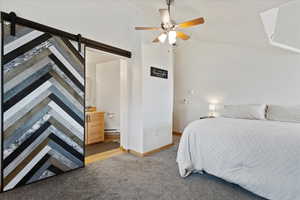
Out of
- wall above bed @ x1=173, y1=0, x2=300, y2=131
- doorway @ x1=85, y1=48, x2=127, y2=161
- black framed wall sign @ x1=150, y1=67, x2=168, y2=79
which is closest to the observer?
wall above bed @ x1=173, y1=0, x2=300, y2=131

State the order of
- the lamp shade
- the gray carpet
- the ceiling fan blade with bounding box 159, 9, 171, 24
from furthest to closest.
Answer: the lamp shade, the ceiling fan blade with bounding box 159, 9, 171, 24, the gray carpet

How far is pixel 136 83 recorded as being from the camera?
3.22m

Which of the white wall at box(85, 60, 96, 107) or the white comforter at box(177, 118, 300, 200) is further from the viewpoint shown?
the white wall at box(85, 60, 96, 107)

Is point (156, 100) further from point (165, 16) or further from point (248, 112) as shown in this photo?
point (248, 112)

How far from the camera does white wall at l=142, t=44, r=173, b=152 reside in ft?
10.5

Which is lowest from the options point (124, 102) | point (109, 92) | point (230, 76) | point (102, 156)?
point (102, 156)

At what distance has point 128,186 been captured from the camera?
2055 mm

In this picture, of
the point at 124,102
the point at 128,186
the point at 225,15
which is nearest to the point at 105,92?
the point at 124,102

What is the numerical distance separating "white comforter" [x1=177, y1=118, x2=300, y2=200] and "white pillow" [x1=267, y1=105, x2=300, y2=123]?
967mm

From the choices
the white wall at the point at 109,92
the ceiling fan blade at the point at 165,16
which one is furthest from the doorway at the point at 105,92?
the ceiling fan blade at the point at 165,16

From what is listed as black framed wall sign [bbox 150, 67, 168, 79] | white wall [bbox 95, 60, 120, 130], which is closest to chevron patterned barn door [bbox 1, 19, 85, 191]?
black framed wall sign [bbox 150, 67, 168, 79]

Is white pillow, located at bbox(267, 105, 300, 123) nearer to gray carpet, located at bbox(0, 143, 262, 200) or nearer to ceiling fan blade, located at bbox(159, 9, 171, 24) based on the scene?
gray carpet, located at bbox(0, 143, 262, 200)

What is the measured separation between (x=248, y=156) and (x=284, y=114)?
63.0 inches

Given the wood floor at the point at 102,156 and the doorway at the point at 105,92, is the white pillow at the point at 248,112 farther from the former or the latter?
the doorway at the point at 105,92
